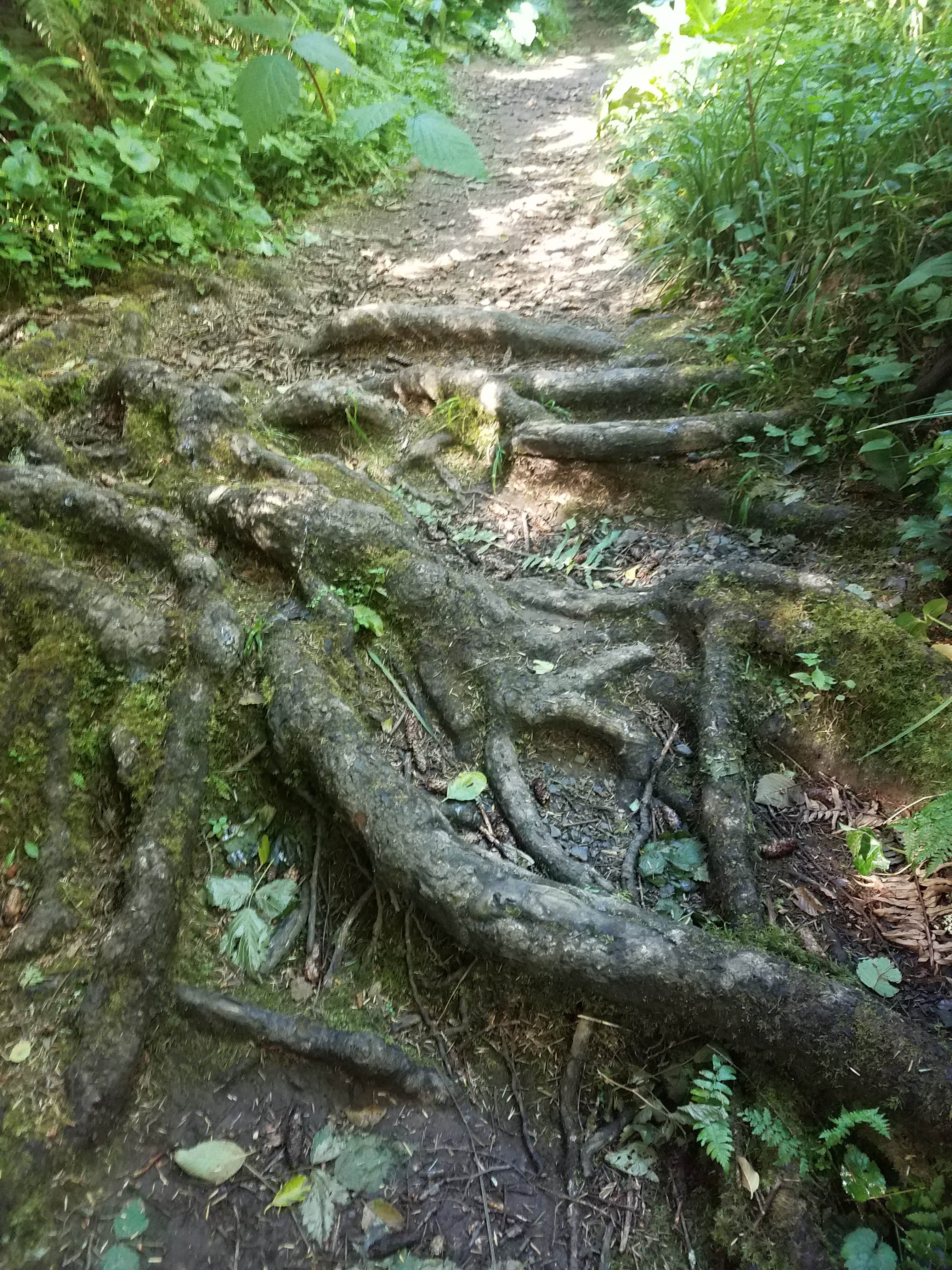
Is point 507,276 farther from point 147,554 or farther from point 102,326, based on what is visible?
point 147,554

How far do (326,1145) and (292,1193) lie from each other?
15 centimetres

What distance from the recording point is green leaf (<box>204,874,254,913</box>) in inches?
103

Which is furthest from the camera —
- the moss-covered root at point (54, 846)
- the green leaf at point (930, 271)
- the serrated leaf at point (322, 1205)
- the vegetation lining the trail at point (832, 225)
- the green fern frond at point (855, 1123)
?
the vegetation lining the trail at point (832, 225)

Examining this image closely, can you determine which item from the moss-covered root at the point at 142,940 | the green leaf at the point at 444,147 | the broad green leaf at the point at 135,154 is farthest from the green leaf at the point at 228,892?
the broad green leaf at the point at 135,154

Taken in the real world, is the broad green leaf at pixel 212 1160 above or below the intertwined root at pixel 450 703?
below

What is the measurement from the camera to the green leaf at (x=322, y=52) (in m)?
2.43

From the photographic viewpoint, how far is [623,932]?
2.28m

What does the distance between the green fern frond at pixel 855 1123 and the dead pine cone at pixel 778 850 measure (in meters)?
0.81

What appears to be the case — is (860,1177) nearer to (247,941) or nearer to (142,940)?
(247,941)

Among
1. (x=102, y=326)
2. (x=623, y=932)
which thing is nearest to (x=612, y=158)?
(x=102, y=326)

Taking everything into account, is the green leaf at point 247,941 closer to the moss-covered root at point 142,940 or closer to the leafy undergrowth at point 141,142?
the moss-covered root at point 142,940

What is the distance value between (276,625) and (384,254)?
4702 mm

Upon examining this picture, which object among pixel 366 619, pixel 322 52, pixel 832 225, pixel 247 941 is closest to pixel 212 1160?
pixel 247 941

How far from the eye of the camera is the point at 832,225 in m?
4.05
